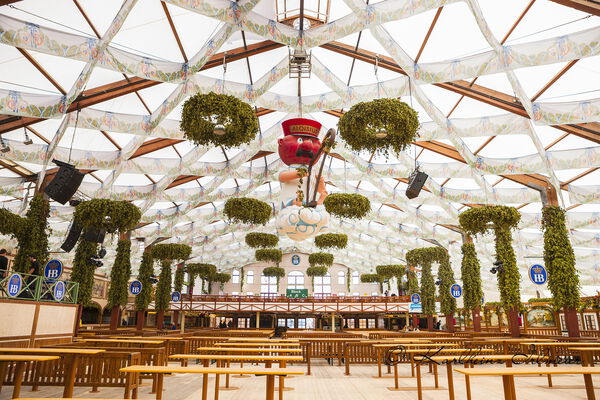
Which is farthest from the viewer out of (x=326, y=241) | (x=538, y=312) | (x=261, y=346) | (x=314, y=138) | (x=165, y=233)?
(x=538, y=312)

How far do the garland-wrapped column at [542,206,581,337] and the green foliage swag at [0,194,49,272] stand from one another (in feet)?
49.6

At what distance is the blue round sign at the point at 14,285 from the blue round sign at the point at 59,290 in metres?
1.24

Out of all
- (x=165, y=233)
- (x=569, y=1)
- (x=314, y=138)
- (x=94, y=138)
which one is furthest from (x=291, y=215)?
(x=165, y=233)

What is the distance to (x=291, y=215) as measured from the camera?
13.0m

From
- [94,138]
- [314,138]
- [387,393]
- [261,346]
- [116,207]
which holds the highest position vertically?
[94,138]

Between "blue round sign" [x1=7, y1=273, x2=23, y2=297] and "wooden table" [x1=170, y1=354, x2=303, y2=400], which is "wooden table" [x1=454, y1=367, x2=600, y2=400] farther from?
"blue round sign" [x1=7, y1=273, x2=23, y2=297]

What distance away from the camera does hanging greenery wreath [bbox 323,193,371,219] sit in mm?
12461

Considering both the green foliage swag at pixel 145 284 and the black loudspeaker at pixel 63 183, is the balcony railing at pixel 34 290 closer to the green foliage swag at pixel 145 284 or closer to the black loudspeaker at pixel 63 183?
the black loudspeaker at pixel 63 183

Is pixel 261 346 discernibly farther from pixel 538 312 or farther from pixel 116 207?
pixel 538 312

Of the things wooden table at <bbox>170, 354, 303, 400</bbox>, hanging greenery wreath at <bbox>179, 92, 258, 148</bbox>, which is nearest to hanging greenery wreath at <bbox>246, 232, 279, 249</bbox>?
hanging greenery wreath at <bbox>179, 92, 258, 148</bbox>

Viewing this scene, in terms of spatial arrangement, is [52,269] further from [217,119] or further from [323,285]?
[323,285]

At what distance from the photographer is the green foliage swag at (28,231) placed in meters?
11.0

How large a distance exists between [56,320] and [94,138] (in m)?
6.63

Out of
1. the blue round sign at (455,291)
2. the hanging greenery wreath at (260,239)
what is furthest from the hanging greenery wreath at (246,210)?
the blue round sign at (455,291)
